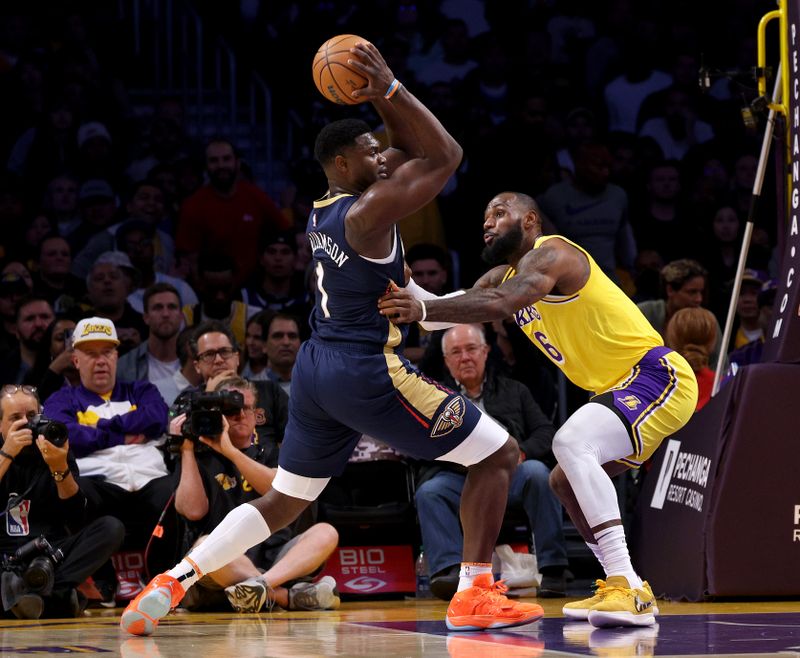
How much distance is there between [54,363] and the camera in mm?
8008

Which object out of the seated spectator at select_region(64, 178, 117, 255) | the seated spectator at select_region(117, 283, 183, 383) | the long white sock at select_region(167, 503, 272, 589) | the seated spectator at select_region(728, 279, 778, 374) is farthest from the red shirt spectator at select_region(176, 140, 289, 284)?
the long white sock at select_region(167, 503, 272, 589)

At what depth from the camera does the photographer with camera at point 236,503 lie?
6.80 meters

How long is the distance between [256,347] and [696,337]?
2.98 metres

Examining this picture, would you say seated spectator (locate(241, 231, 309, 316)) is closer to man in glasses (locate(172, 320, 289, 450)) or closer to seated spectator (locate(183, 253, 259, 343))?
seated spectator (locate(183, 253, 259, 343))

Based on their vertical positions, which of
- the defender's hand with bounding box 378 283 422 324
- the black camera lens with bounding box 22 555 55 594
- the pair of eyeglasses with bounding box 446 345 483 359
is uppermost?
the defender's hand with bounding box 378 283 422 324

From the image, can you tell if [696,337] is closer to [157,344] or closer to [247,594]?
[247,594]

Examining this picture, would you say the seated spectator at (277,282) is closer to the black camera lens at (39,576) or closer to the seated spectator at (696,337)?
the seated spectator at (696,337)

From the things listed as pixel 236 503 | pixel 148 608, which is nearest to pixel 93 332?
pixel 236 503

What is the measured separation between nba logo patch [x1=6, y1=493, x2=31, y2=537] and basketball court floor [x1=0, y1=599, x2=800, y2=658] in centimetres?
59

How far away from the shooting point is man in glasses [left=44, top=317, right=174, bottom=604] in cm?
749

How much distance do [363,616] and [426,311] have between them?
2.05 metres

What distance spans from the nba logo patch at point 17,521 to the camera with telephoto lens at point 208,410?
3.21 ft

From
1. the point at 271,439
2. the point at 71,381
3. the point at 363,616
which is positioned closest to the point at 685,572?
the point at 363,616

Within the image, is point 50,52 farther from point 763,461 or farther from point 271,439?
point 763,461
